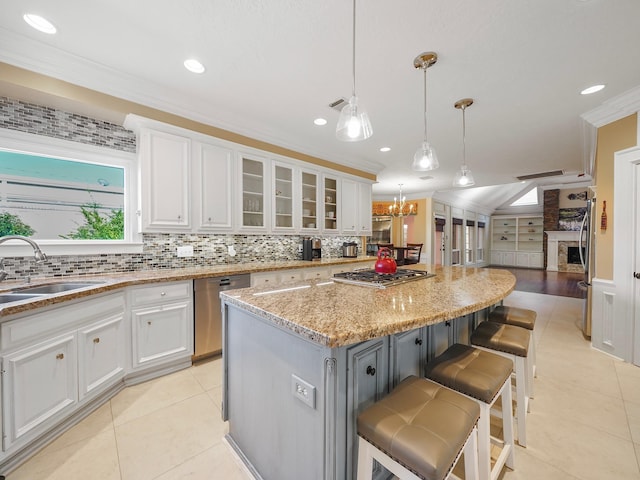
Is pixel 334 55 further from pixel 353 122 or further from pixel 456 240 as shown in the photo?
pixel 456 240

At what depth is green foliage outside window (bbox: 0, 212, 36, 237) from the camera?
217 centimetres

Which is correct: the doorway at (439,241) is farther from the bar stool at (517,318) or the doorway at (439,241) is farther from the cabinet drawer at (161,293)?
the cabinet drawer at (161,293)

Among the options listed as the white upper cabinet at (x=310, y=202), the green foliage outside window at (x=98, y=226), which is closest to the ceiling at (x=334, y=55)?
the white upper cabinet at (x=310, y=202)

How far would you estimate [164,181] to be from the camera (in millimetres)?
2678

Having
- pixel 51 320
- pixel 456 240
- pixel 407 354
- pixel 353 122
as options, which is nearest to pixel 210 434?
pixel 51 320

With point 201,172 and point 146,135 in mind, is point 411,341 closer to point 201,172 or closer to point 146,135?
point 201,172

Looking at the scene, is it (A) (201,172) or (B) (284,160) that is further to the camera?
(B) (284,160)

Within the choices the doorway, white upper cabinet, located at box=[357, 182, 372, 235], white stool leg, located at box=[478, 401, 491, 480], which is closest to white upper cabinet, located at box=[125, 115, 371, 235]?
white upper cabinet, located at box=[357, 182, 372, 235]

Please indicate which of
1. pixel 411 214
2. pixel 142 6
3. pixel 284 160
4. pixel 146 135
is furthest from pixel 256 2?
pixel 411 214

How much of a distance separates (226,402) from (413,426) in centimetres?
123

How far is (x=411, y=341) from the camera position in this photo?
140 centimetres

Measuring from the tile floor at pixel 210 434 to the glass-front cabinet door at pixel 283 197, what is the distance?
2.02 meters

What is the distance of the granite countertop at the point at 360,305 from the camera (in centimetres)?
93

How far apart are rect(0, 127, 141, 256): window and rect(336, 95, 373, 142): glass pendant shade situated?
7.97 feet
